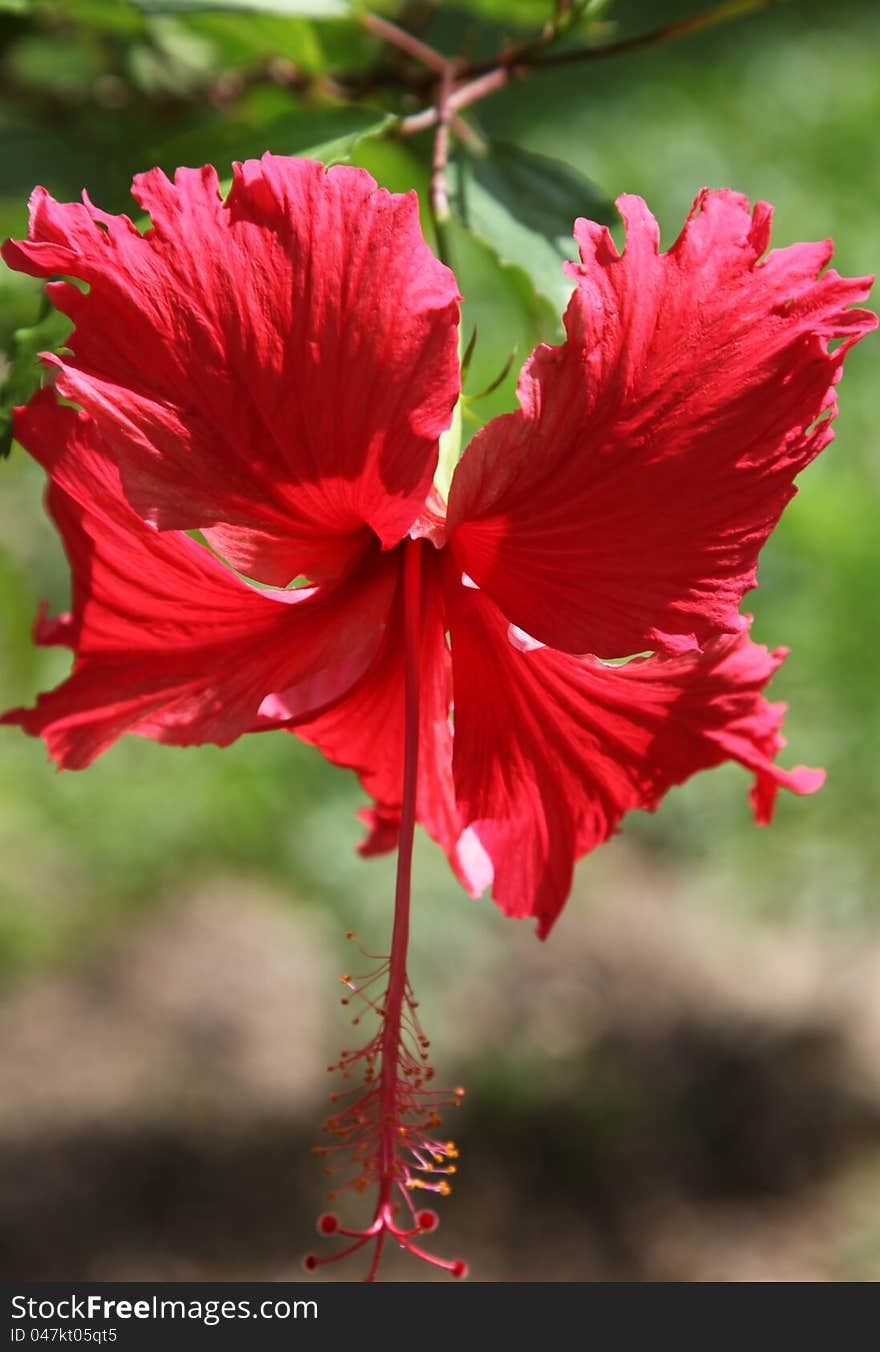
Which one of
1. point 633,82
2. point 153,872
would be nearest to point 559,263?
point 153,872

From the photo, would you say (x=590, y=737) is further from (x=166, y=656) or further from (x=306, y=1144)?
(x=306, y=1144)

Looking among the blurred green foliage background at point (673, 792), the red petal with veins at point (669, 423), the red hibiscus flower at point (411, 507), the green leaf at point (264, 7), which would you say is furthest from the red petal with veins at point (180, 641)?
the blurred green foliage background at point (673, 792)

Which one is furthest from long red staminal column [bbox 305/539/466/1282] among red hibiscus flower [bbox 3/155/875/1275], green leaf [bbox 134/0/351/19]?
green leaf [bbox 134/0/351/19]

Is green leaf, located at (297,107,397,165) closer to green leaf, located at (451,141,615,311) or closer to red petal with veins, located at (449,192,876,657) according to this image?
green leaf, located at (451,141,615,311)

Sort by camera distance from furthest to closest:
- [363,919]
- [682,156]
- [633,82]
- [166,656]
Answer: [633,82] → [682,156] → [363,919] → [166,656]

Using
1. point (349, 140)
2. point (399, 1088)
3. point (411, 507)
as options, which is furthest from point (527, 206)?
point (399, 1088)

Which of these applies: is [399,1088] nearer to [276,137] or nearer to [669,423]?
[669,423]

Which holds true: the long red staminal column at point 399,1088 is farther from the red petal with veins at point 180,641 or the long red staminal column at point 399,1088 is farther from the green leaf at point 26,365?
the green leaf at point 26,365
